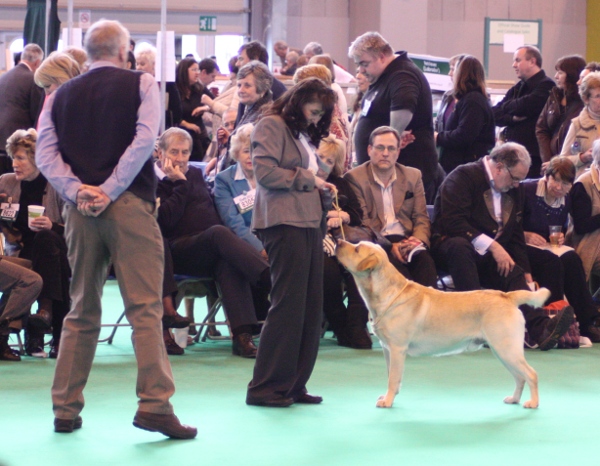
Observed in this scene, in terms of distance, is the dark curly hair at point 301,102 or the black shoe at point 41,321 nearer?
the dark curly hair at point 301,102

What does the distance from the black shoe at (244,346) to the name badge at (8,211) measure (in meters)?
1.42

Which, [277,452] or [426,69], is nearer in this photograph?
[277,452]

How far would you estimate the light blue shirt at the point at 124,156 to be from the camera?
3527 mm

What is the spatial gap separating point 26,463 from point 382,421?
57.5 inches

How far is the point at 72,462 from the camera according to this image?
10.9 ft

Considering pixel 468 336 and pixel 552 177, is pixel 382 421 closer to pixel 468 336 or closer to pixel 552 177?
pixel 468 336

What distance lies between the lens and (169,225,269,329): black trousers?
221 inches

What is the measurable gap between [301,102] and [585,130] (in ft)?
11.9

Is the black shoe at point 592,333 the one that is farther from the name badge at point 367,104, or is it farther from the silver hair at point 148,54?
the silver hair at point 148,54

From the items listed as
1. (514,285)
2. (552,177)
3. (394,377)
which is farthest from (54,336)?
(552,177)

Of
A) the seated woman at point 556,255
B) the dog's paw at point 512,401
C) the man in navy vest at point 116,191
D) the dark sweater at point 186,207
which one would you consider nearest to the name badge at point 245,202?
the dark sweater at point 186,207

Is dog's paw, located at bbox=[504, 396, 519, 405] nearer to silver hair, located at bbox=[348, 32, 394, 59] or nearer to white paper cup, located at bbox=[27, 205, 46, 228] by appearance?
white paper cup, located at bbox=[27, 205, 46, 228]

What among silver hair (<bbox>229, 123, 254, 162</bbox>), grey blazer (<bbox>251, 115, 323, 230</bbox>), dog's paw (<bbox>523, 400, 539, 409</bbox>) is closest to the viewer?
grey blazer (<bbox>251, 115, 323, 230</bbox>)

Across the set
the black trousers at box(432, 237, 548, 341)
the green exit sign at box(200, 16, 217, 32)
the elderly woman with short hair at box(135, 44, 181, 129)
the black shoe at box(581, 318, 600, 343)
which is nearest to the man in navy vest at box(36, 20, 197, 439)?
the black trousers at box(432, 237, 548, 341)
